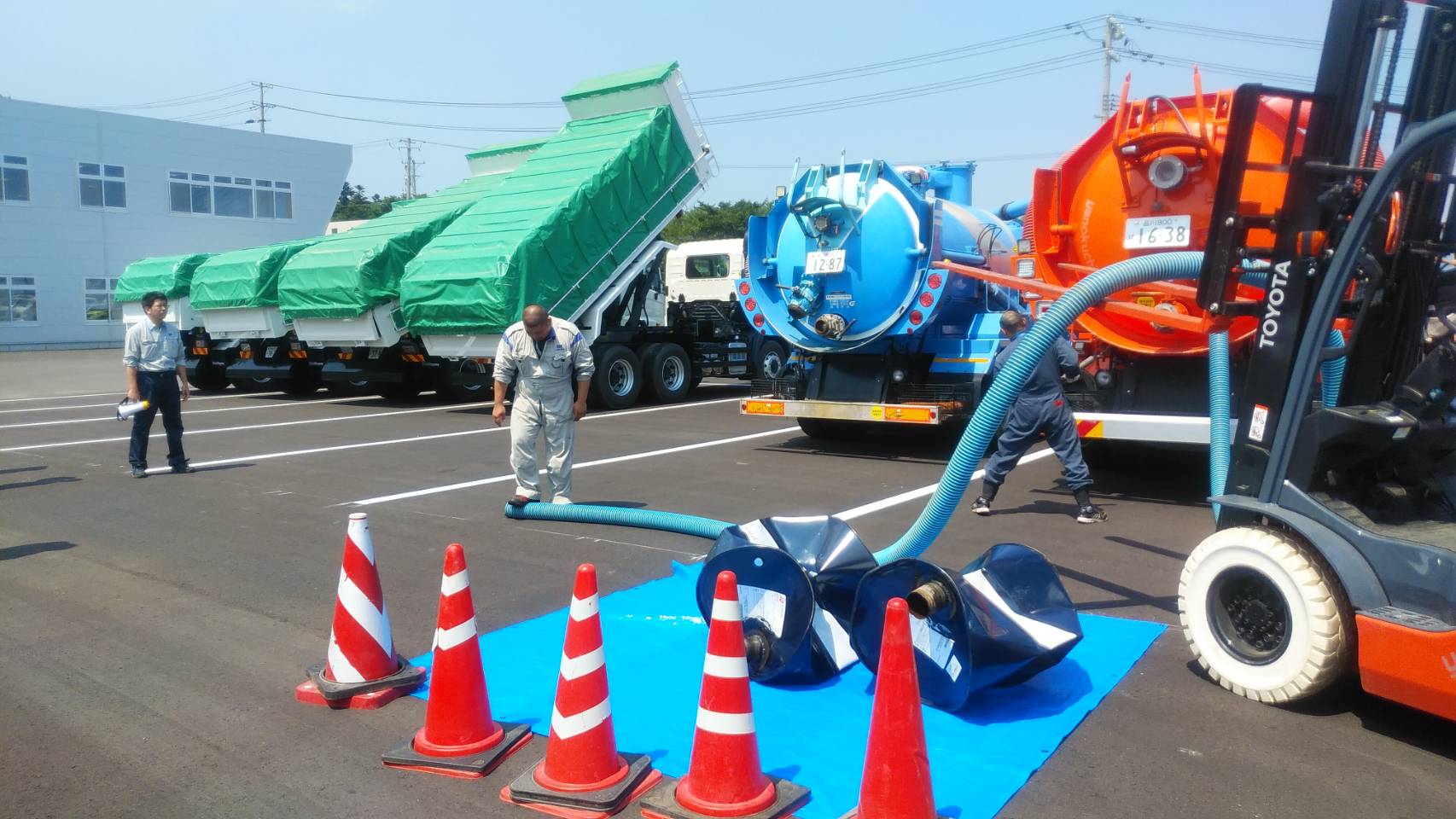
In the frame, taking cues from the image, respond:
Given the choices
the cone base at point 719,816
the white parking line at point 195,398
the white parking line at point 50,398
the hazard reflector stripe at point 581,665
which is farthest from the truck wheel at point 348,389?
the cone base at point 719,816

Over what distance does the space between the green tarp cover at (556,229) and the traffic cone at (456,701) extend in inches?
444

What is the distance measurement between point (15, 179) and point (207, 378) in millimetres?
20629

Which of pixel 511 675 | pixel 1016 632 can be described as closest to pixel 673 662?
pixel 511 675

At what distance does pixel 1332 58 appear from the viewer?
425 cm

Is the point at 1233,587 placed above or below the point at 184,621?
above

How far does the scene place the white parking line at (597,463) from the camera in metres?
8.74

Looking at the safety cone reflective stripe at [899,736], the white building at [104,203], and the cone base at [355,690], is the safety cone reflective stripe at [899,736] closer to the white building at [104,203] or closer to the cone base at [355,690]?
the cone base at [355,690]

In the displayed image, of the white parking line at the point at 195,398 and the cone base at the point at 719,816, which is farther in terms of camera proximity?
the white parking line at the point at 195,398

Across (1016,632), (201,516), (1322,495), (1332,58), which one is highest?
(1332,58)

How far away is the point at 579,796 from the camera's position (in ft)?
11.0

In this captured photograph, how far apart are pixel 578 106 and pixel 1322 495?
15.9m

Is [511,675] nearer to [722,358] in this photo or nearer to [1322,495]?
[1322,495]

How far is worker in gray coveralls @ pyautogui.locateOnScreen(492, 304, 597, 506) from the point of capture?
8.09 m

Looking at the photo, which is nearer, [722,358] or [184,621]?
[184,621]
